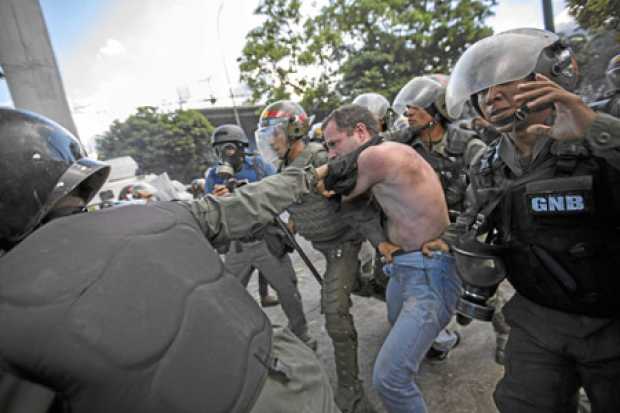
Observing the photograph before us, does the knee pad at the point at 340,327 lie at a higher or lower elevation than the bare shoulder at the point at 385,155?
lower

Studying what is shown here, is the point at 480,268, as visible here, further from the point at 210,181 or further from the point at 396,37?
the point at 396,37

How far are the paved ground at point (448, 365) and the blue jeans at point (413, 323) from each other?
27.5 inches

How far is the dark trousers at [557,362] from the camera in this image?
123 centimetres

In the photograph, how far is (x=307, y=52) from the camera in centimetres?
1647

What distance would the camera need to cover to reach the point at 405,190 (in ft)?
6.25

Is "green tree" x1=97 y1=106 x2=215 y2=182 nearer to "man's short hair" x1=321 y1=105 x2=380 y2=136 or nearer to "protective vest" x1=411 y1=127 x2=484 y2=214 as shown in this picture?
"protective vest" x1=411 y1=127 x2=484 y2=214

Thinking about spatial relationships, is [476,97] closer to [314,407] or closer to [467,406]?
[314,407]

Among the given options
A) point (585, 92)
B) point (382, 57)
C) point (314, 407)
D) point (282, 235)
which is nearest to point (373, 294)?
point (282, 235)

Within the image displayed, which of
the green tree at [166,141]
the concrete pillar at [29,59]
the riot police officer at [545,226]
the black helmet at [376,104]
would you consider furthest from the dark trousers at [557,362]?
the green tree at [166,141]

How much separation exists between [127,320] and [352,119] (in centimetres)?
183

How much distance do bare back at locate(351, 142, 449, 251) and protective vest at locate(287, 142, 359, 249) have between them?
52 cm

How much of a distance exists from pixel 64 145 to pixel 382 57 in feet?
61.1

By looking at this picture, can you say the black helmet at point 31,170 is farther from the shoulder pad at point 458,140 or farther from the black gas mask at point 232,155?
the black gas mask at point 232,155

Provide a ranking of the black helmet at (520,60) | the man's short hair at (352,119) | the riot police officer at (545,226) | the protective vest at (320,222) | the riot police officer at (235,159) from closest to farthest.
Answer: the riot police officer at (545,226)
the black helmet at (520,60)
the man's short hair at (352,119)
the protective vest at (320,222)
the riot police officer at (235,159)
